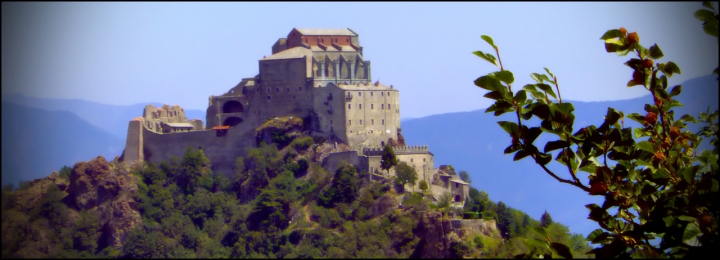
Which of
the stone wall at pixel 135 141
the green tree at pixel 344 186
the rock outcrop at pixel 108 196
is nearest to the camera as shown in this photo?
the green tree at pixel 344 186

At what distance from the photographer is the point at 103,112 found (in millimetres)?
96625

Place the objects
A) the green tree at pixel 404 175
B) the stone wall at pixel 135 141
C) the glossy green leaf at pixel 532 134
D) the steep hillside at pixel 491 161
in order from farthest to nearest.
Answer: the steep hillside at pixel 491 161
the stone wall at pixel 135 141
the green tree at pixel 404 175
the glossy green leaf at pixel 532 134

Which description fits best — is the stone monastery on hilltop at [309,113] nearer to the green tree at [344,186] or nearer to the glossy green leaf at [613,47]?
the green tree at [344,186]

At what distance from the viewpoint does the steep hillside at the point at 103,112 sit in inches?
2876

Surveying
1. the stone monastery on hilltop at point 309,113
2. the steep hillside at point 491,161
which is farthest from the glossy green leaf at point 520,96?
the steep hillside at point 491,161

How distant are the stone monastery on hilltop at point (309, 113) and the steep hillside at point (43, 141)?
561 centimetres

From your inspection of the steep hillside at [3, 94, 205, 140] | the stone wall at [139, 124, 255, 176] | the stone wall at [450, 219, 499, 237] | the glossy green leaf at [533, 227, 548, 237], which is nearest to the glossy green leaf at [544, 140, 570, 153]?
the glossy green leaf at [533, 227, 548, 237]

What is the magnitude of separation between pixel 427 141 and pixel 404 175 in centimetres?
6194

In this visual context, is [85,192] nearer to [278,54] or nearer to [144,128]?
[144,128]

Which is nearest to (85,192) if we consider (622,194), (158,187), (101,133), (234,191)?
(158,187)

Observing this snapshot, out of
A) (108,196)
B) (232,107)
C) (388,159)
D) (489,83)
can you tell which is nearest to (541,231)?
(489,83)

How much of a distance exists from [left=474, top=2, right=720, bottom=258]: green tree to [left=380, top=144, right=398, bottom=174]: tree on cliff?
4342 centimetres

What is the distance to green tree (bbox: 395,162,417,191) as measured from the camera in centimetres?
5112

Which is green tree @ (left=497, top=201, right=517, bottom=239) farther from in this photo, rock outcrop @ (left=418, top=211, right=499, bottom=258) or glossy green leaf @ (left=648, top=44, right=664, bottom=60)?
glossy green leaf @ (left=648, top=44, right=664, bottom=60)
